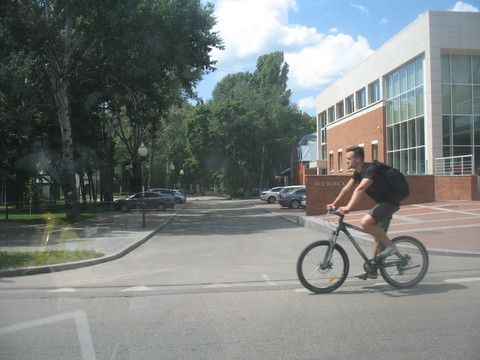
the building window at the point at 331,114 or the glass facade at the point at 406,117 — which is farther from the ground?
the building window at the point at 331,114

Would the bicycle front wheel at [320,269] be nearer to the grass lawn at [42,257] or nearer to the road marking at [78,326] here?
the road marking at [78,326]

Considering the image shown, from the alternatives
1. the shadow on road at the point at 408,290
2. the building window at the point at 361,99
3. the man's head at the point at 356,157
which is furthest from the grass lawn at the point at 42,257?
the building window at the point at 361,99

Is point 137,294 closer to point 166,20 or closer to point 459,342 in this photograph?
point 459,342

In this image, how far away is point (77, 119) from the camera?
109 feet

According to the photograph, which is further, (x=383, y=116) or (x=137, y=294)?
(x=383, y=116)

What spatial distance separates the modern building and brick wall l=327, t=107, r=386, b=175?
67 millimetres

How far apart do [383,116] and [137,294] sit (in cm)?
2953

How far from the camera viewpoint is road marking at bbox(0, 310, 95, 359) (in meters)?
5.54

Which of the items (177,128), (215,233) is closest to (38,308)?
(215,233)

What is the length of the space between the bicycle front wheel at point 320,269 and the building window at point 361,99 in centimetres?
3396

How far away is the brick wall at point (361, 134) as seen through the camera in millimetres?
35625

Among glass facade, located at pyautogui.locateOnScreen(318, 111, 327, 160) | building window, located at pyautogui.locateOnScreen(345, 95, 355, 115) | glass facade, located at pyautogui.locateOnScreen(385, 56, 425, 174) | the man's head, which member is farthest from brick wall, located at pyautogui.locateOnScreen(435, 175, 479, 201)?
glass facade, located at pyautogui.locateOnScreen(318, 111, 327, 160)

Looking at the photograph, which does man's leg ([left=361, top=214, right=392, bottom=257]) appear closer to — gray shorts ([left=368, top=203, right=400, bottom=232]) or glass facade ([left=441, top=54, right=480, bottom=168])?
gray shorts ([left=368, top=203, right=400, bottom=232])

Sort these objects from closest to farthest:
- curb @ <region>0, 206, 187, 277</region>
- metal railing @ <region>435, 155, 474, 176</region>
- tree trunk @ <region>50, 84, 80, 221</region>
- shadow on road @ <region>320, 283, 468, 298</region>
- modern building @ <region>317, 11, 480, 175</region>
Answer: shadow on road @ <region>320, 283, 468, 298</region> < curb @ <region>0, 206, 187, 277</region> < tree trunk @ <region>50, 84, 80, 221</region> < metal railing @ <region>435, 155, 474, 176</region> < modern building @ <region>317, 11, 480, 175</region>
